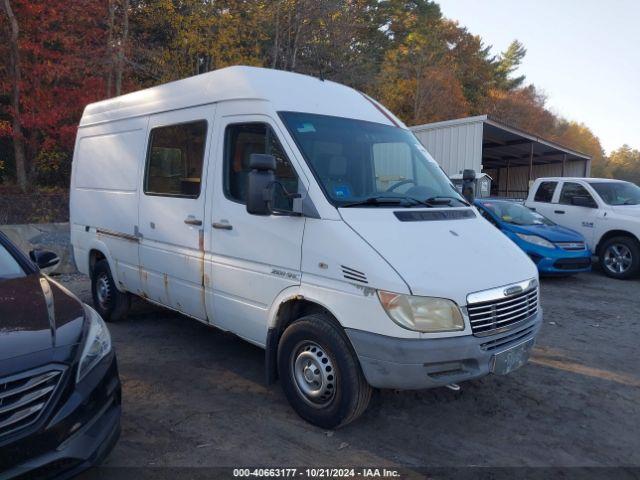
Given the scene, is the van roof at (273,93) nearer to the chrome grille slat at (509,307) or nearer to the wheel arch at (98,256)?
the wheel arch at (98,256)

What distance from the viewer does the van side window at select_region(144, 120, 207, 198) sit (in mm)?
4496

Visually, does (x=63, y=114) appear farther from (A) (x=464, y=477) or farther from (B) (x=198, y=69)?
(A) (x=464, y=477)

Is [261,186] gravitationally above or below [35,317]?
above

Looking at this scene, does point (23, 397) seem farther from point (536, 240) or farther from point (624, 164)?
point (624, 164)

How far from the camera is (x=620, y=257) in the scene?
978cm

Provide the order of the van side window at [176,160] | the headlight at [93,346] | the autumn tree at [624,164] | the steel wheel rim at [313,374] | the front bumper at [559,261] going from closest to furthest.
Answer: the headlight at [93,346] < the steel wheel rim at [313,374] < the van side window at [176,160] < the front bumper at [559,261] < the autumn tree at [624,164]

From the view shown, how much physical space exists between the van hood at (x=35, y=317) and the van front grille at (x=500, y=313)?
2.39 meters

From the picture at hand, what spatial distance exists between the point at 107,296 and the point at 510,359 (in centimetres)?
470

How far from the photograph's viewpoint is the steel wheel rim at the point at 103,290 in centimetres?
607

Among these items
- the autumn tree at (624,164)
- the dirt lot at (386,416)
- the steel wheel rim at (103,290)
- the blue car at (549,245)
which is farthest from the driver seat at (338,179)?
the autumn tree at (624,164)

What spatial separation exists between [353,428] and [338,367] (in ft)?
1.98

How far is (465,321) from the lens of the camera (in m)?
3.19

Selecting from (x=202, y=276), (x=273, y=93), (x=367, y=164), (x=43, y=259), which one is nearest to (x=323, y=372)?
(x=202, y=276)

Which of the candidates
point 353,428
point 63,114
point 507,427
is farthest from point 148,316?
point 63,114
